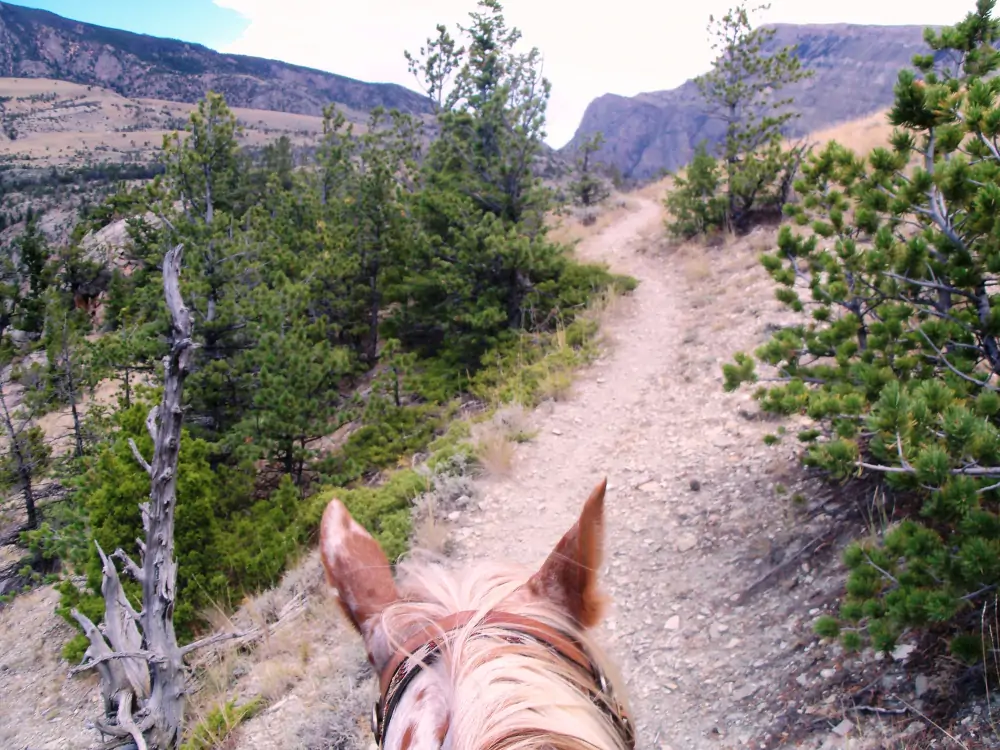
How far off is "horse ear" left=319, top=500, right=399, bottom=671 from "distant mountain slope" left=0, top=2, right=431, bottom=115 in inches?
5098

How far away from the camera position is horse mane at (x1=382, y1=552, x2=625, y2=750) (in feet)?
2.43

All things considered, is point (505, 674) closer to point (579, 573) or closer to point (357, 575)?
point (579, 573)

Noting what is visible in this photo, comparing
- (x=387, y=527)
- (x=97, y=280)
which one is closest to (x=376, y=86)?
(x=97, y=280)

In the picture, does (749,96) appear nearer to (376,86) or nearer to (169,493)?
(169,493)

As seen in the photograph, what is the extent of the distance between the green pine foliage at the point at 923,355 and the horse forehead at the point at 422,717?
1682mm

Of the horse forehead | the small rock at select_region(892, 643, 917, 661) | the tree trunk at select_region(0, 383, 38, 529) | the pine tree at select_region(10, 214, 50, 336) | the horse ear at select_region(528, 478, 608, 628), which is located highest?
the horse ear at select_region(528, 478, 608, 628)

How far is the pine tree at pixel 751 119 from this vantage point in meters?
11.0

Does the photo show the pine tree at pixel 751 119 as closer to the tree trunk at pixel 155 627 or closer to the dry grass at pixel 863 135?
the dry grass at pixel 863 135

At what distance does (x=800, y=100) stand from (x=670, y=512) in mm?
A: 69131

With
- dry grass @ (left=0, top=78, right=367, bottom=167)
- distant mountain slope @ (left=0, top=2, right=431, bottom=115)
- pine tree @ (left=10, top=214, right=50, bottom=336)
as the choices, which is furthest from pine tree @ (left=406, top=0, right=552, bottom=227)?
distant mountain slope @ (left=0, top=2, right=431, bottom=115)

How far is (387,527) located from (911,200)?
4315mm

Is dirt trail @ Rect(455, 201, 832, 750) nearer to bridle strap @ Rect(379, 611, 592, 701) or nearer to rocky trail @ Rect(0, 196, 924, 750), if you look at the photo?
rocky trail @ Rect(0, 196, 924, 750)

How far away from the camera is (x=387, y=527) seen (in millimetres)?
5230

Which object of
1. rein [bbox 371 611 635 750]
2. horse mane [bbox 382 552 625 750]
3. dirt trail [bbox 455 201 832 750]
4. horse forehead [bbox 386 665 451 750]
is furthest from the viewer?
dirt trail [bbox 455 201 832 750]
